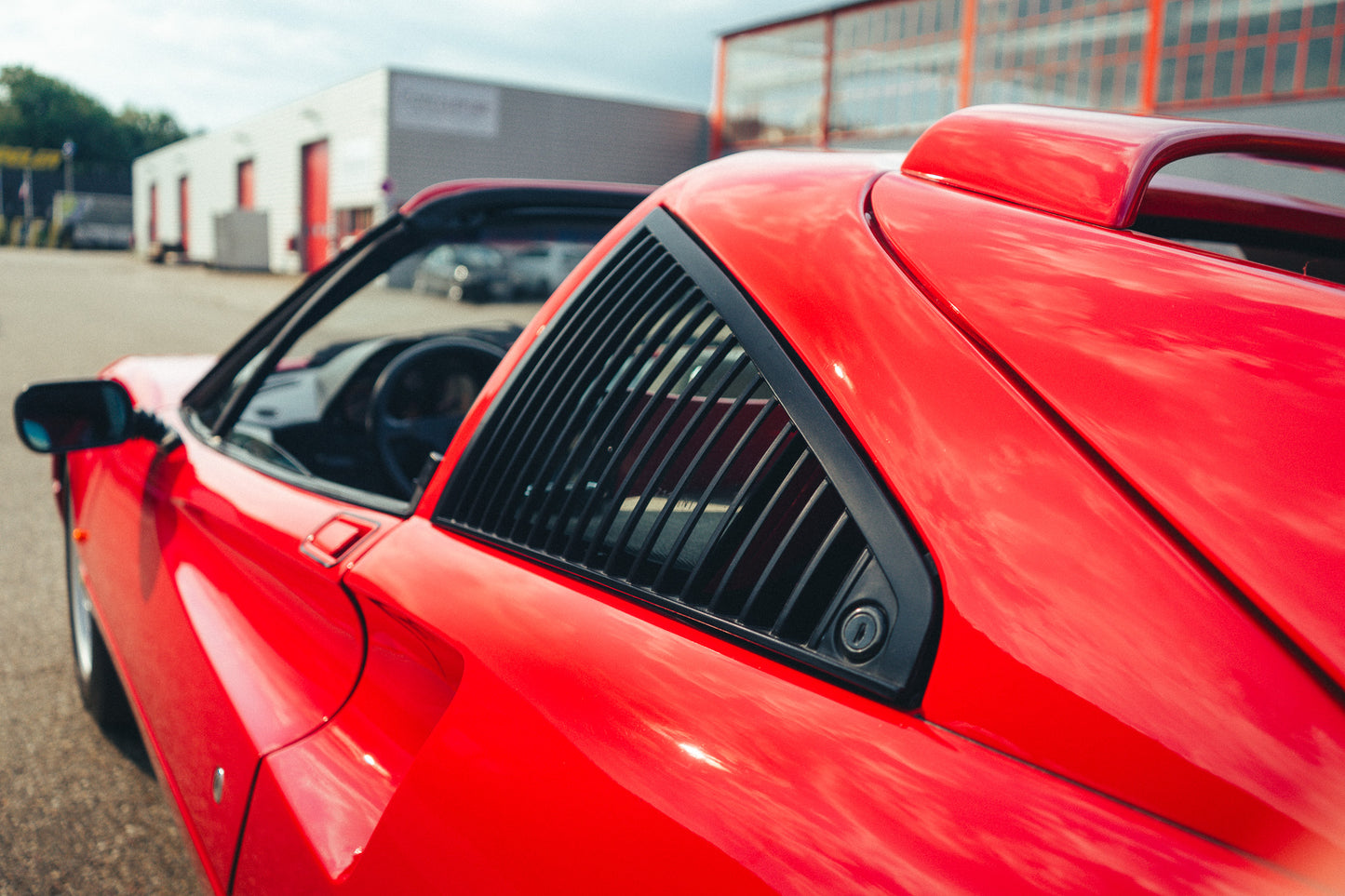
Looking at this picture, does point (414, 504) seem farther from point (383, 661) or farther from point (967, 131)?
point (967, 131)

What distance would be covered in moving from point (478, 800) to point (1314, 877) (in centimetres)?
71

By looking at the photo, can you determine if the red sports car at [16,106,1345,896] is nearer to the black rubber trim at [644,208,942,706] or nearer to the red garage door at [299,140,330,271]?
the black rubber trim at [644,208,942,706]

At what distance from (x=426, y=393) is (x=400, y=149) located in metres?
25.6

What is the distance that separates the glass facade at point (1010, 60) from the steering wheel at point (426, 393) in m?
18.7

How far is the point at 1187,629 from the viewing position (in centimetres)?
63

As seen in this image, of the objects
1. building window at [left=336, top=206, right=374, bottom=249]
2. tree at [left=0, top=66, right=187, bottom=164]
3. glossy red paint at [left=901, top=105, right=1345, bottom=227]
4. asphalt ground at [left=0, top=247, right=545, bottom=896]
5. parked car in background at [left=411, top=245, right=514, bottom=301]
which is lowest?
asphalt ground at [left=0, top=247, right=545, bottom=896]

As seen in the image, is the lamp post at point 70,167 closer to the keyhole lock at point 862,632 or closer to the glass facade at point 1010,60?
the glass facade at point 1010,60

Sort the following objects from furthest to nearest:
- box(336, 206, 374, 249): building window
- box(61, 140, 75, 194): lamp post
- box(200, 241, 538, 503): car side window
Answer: box(61, 140, 75, 194): lamp post
box(336, 206, 374, 249): building window
box(200, 241, 538, 503): car side window

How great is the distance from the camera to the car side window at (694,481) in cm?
79

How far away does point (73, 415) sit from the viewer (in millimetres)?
2021

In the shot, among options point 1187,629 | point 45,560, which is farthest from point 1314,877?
point 45,560

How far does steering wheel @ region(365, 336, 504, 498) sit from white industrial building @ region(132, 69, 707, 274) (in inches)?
871

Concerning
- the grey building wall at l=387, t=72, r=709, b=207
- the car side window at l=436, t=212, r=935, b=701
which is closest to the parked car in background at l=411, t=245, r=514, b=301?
the car side window at l=436, t=212, r=935, b=701

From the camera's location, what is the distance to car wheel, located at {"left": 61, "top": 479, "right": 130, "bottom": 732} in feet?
8.73
